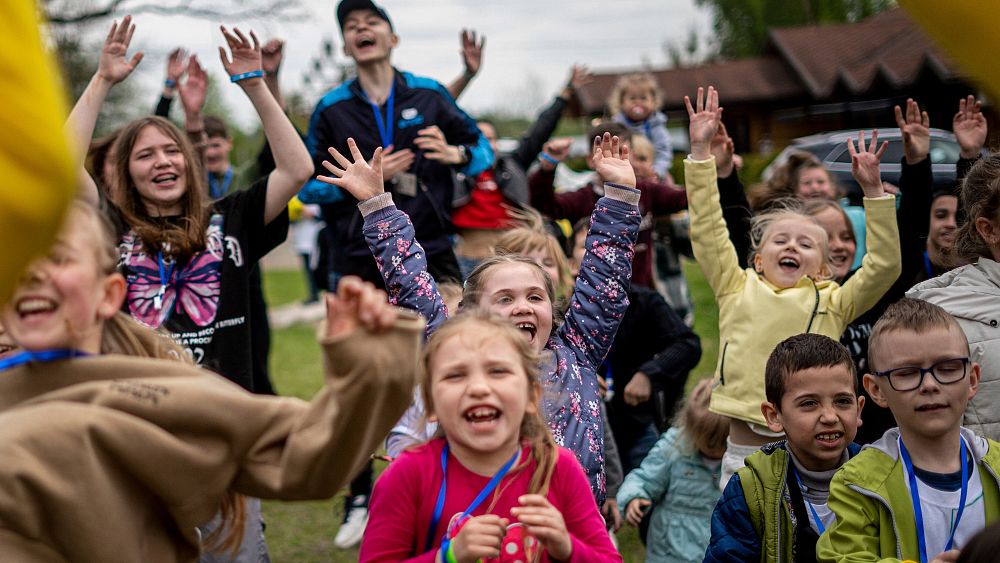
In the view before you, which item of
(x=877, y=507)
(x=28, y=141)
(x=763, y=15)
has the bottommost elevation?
(x=877, y=507)

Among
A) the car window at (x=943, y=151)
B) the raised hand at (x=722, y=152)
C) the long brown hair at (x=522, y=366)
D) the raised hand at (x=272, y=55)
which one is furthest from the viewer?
the car window at (x=943, y=151)

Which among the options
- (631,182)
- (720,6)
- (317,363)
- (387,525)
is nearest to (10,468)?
(387,525)

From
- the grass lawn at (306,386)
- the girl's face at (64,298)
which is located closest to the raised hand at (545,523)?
the girl's face at (64,298)

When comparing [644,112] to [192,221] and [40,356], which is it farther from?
[40,356]

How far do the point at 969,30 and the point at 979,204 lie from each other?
2.35 metres

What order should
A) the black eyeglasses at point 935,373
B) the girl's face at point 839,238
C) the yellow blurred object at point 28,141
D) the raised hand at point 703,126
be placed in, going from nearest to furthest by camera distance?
1. the yellow blurred object at point 28,141
2. the black eyeglasses at point 935,373
3. the raised hand at point 703,126
4. the girl's face at point 839,238

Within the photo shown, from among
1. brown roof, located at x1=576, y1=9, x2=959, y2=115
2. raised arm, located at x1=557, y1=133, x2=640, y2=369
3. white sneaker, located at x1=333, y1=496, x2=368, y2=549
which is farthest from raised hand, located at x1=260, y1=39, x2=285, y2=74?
brown roof, located at x1=576, y1=9, x2=959, y2=115

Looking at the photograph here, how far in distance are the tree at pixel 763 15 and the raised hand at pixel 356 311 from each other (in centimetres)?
4720

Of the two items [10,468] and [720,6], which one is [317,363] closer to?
[10,468]

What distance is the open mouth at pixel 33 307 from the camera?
195cm

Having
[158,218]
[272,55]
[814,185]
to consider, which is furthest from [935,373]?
[272,55]

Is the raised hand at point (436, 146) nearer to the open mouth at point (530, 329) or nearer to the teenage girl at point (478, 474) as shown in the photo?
the open mouth at point (530, 329)

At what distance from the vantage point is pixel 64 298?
199cm

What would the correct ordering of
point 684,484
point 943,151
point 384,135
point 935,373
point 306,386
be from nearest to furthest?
1. point 935,373
2. point 684,484
3. point 384,135
4. point 306,386
5. point 943,151
